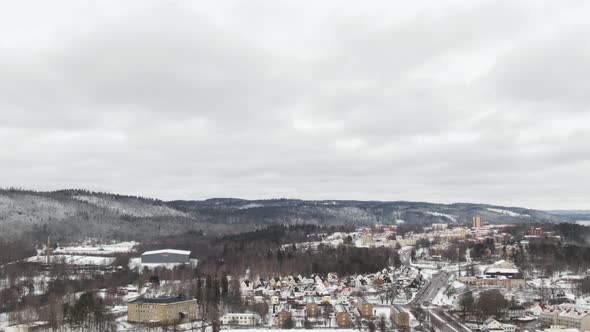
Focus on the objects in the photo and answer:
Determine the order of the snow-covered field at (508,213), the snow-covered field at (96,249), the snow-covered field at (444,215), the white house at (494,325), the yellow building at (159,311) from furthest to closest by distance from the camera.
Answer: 1. the snow-covered field at (508,213)
2. the snow-covered field at (444,215)
3. the snow-covered field at (96,249)
4. the yellow building at (159,311)
5. the white house at (494,325)

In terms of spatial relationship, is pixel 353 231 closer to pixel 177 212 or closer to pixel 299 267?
pixel 299 267

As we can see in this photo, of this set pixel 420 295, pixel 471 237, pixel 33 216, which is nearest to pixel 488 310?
pixel 420 295

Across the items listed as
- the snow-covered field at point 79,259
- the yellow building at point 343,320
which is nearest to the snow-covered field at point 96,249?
the snow-covered field at point 79,259

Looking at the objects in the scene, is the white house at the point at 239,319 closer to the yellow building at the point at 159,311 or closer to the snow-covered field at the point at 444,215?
the yellow building at the point at 159,311

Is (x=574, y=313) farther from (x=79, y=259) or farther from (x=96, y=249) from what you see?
(x=96, y=249)

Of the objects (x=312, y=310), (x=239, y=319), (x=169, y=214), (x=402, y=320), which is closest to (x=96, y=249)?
(x=312, y=310)

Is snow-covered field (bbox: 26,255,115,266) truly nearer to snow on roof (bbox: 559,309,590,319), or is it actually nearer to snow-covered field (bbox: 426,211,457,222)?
snow on roof (bbox: 559,309,590,319)
